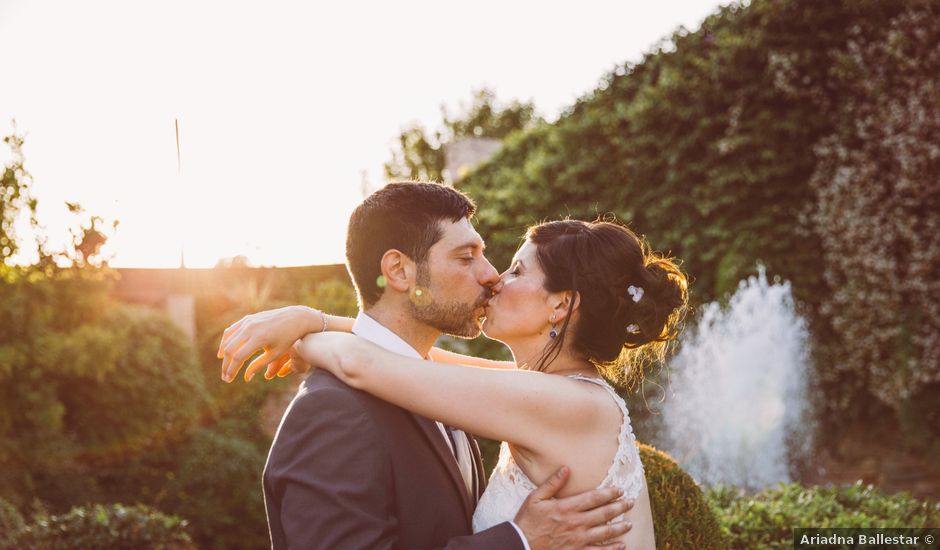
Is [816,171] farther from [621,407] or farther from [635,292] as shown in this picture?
[621,407]

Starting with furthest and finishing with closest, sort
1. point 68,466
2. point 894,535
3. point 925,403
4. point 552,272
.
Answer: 1. point 68,466
2. point 925,403
3. point 894,535
4. point 552,272

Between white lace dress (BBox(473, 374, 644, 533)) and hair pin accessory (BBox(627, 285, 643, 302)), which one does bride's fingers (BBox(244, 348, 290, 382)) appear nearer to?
white lace dress (BBox(473, 374, 644, 533))

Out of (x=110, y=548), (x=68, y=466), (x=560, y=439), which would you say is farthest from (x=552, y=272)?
(x=68, y=466)

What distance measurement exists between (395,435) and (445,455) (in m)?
0.22

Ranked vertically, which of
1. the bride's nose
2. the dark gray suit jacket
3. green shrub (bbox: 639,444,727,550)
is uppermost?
the bride's nose

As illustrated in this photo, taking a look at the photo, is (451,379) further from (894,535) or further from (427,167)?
(427,167)

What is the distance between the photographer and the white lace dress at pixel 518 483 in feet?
9.29

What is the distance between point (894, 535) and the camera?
5.16 metres

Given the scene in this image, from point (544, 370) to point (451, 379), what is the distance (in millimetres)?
720

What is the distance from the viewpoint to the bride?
2611 millimetres

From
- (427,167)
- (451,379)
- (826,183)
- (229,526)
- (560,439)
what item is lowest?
(229,526)

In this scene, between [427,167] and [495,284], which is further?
[427,167]

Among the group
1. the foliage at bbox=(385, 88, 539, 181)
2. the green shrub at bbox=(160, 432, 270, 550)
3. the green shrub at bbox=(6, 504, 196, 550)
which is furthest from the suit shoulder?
the foliage at bbox=(385, 88, 539, 181)

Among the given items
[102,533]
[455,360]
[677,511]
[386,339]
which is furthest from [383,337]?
[102,533]
